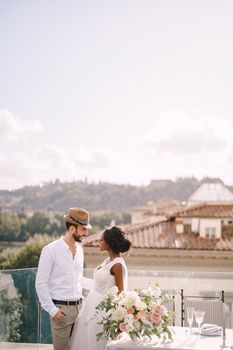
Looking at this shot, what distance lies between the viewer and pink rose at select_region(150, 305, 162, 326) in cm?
354

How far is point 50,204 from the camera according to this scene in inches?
1825

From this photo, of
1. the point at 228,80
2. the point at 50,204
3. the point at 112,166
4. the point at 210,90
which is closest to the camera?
the point at 50,204

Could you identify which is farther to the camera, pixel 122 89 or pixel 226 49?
pixel 122 89

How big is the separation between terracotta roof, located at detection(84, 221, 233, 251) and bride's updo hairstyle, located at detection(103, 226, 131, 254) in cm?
2042

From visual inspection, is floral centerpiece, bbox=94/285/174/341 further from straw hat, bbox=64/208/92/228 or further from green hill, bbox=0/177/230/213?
green hill, bbox=0/177/230/213

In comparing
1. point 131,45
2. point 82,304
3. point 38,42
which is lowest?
point 82,304

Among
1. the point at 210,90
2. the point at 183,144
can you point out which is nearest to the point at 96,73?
the point at 210,90

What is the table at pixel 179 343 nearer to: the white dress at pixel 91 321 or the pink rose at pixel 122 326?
the pink rose at pixel 122 326

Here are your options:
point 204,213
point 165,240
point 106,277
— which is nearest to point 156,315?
point 106,277

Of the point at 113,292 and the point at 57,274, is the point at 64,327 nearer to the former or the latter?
the point at 57,274

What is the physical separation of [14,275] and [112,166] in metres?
58.0

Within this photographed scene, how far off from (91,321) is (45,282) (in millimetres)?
497

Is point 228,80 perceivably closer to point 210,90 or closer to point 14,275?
point 210,90

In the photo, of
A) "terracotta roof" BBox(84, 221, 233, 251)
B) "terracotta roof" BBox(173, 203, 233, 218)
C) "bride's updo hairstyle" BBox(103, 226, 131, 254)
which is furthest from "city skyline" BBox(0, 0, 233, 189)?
"bride's updo hairstyle" BBox(103, 226, 131, 254)
